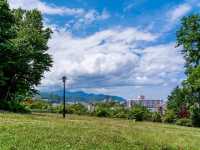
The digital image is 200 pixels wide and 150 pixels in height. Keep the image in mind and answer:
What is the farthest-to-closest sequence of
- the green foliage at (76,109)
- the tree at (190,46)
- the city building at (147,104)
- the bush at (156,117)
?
the city building at (147,104)
the green foliage at (76,109)
the bush at (156,117)
the tree at (190,46)

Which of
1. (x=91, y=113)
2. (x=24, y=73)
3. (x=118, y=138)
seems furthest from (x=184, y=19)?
(x=118, y=138)

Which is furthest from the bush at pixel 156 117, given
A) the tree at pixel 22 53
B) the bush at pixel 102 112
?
the tree at pixel 22 53

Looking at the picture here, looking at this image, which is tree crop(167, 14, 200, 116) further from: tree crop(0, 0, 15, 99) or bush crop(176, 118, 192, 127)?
tree crop(0, 0, 15, 99)

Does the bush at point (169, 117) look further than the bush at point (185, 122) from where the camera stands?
Yes

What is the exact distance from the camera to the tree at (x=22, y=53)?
1837 inches

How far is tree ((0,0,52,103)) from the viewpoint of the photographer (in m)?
46.7

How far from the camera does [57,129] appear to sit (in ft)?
70.6

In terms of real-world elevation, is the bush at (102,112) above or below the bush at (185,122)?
above

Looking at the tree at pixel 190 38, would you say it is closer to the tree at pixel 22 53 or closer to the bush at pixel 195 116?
the bush at pixel 195 116

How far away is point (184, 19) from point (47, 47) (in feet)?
69.2

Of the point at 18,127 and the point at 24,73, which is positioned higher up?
the point at 24,73

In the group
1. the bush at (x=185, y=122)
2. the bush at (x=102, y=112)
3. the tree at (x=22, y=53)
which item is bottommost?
the bush at (x=185, y=122)

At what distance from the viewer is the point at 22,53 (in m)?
49.3

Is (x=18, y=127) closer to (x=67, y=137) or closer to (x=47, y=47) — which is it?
(x=67, y=137)
